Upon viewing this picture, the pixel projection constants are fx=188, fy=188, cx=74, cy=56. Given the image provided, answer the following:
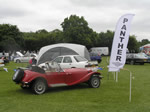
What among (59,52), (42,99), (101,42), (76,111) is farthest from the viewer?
(101,42)

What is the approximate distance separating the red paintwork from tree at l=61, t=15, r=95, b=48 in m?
43.3

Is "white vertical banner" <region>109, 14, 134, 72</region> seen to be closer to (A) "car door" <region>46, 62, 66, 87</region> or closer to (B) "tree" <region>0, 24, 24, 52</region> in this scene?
(A) "car door" <region>46, 62, 66, 87</region>

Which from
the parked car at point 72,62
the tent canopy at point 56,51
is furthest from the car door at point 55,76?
the tent canopy at point 56,51

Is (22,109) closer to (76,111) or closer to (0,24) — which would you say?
(76,111)

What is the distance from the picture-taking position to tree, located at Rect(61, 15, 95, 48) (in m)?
52.1

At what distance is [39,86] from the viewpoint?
7.91m

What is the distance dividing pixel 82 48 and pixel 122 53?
10426 millimetres

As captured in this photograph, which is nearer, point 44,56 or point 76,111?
point 76,111

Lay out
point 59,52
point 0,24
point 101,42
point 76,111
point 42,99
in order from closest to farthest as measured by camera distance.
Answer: point 76,111 < point 42,99 < point 59,52 < point 0,24 < point 101,42

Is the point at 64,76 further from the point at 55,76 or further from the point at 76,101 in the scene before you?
the point at 76,101

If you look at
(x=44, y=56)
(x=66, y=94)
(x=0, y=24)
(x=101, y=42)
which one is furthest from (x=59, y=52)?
(x=101, y=42)

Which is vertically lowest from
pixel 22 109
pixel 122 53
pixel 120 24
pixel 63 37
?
pixel 22 109

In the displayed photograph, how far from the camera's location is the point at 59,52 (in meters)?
17.6

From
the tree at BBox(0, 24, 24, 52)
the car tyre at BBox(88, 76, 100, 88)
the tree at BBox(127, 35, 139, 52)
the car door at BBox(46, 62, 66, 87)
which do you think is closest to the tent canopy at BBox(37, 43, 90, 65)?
the car tyre at BBox(88, 76, 100, 88)
